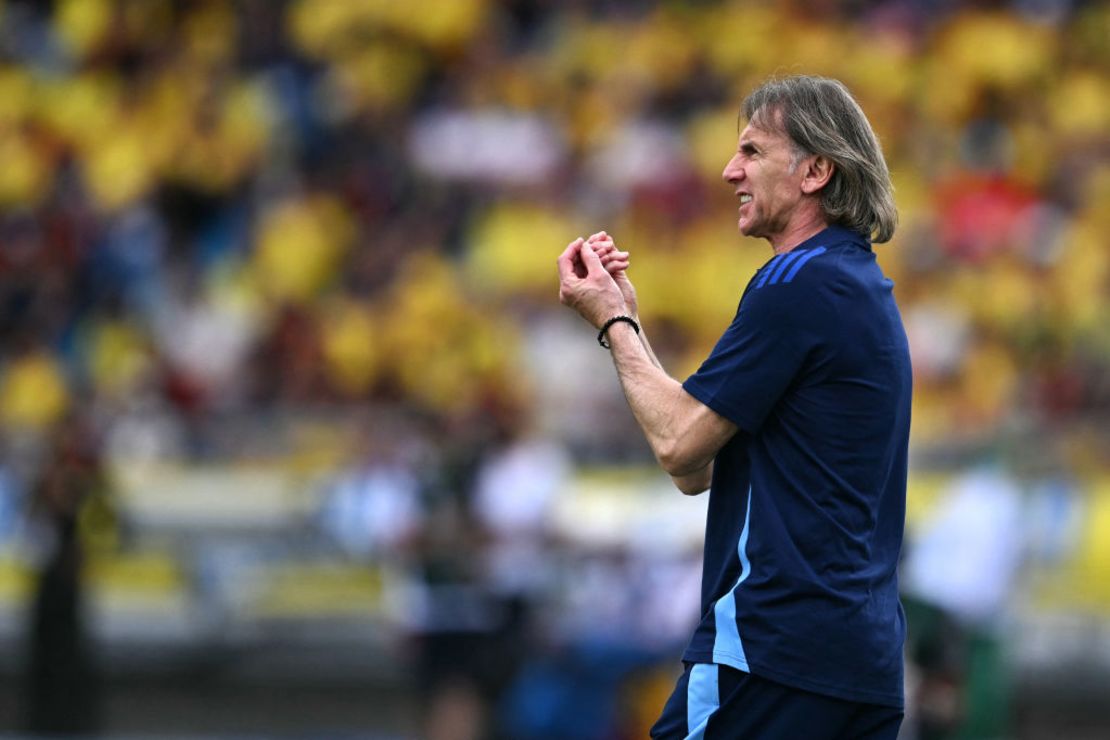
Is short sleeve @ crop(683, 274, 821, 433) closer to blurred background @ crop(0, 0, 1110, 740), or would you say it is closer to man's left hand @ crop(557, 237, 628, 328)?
man's left hand @ crop(557, 237, 628, 328)

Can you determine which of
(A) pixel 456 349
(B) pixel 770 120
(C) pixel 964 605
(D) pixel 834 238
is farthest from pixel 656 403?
(A) pixel 456 349

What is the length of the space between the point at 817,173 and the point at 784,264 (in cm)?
20

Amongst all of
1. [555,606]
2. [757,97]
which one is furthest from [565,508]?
[757,97]

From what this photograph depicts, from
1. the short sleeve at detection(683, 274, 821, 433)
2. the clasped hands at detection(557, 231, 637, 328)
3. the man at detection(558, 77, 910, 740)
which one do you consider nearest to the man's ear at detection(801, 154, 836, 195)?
the man at detection(558, 77, 910, 740)

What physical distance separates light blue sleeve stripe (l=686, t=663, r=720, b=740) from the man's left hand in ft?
2.23

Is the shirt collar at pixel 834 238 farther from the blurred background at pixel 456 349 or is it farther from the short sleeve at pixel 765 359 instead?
the blurred background at pixel 456 349

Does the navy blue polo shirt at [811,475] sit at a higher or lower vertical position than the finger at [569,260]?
lower

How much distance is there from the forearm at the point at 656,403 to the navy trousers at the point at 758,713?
0.39 meters

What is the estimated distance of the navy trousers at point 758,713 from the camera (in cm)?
348

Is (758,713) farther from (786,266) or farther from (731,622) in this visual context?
(786,266)

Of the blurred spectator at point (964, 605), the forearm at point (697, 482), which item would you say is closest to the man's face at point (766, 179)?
the forearm at point (697, 482)

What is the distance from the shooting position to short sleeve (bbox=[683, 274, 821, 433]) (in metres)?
3.48

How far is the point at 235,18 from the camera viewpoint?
601 inches

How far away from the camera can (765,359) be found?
3477mm
